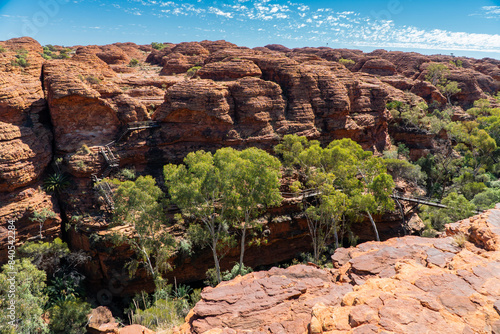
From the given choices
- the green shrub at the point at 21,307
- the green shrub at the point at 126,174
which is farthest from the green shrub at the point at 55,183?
the green shrub at the point at 21,307

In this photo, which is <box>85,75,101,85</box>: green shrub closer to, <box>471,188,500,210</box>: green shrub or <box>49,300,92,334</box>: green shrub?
<box>49,300,92,334</box>: green shrub

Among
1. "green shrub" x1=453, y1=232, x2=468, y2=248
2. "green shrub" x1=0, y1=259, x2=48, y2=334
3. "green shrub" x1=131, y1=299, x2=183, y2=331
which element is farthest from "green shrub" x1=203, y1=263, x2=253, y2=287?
"green shrub" x1=453, y1=232, x2=468, y2=248

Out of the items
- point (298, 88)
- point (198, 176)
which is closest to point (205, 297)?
point (198, 176)

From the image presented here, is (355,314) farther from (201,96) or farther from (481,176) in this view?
(481,176)

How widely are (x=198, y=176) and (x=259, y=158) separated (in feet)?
12.8

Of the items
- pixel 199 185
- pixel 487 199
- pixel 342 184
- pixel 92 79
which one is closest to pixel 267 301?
pixel 199 185

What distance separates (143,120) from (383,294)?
23891mm

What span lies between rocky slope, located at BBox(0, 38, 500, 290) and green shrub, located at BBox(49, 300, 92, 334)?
399 centimetres

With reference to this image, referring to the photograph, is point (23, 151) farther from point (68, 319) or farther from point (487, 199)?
point (487, 199)

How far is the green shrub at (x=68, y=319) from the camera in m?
13.4

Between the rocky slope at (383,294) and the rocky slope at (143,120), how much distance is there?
12.6m

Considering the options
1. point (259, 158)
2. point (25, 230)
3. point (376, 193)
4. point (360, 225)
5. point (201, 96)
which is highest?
point (201, 96)

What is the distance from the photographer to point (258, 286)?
9.02 metres

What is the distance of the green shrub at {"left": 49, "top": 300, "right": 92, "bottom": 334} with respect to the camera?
13414mm
